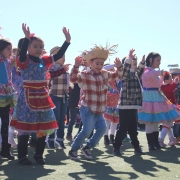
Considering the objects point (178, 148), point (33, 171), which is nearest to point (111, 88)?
point (178, 148)

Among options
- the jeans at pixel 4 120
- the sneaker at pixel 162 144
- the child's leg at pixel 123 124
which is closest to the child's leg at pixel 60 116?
the child's leg at pixel 123 124

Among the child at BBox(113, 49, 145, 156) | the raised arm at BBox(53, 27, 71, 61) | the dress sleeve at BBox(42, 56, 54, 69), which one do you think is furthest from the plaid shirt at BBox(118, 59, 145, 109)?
the dress sleeve at BBox(42, 56, 54, 69)

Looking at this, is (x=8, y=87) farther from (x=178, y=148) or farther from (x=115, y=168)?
(x=178, y=148)

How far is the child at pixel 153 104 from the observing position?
697cm

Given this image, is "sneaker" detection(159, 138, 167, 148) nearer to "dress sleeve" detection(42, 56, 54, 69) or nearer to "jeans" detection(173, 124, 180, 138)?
"jeans" detection(173, 124, 180, 138)

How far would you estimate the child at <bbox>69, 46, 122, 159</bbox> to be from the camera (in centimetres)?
571

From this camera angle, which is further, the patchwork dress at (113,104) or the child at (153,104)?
the patchwork dress at (113,104)

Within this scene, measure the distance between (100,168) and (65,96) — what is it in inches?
92.1

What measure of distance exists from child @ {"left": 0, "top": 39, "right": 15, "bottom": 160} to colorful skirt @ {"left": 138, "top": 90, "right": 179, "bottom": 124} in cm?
259

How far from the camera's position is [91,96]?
5.74m

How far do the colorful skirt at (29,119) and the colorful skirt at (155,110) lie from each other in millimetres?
2360

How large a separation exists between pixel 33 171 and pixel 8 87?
58.3 inches

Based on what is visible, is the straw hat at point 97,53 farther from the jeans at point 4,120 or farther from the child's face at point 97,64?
the jeans at point 4,120

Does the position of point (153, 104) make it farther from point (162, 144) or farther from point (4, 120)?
point (4, 120)
